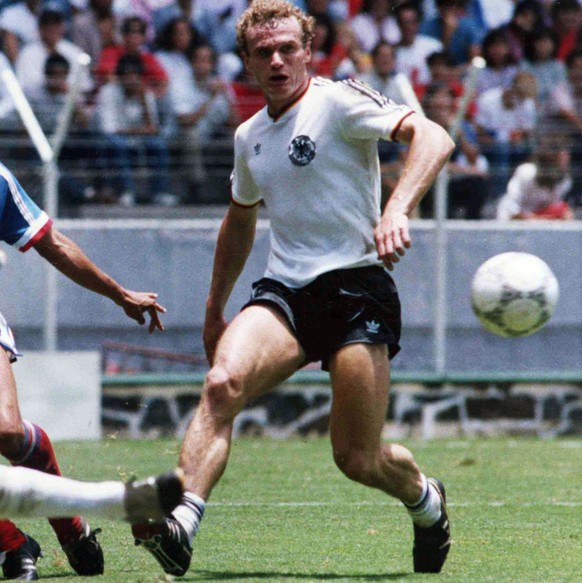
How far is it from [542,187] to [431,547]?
7.22m

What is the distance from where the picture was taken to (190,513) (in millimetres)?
4648

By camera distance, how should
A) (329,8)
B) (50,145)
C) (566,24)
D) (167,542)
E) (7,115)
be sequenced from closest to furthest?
(167,542), (50,145), (7,115), (329,8), (566,24)

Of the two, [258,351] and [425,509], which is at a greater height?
[258,351]

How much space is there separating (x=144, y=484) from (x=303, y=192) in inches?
65.1

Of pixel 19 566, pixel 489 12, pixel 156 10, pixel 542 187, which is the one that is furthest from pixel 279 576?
pixel 489 12

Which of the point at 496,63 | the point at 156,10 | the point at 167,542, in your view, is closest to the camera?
the point at 167,542

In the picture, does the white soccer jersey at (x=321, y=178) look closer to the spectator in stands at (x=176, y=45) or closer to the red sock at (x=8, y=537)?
the red sock at (x=8, y=537)

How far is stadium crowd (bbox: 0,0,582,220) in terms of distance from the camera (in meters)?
11.6

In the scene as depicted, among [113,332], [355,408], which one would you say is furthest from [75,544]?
[113,332]

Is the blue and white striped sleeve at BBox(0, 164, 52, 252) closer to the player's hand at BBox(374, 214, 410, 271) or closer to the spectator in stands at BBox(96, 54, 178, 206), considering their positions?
the player's hand at BBox(374, 214, 410, 271)

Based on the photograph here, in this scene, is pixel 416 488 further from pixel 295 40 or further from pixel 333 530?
pixel 295 40

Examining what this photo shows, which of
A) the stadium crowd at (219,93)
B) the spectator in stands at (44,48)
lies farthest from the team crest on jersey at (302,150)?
→ the spectator in stands at (44,48)

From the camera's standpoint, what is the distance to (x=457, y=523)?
6688 millimetres

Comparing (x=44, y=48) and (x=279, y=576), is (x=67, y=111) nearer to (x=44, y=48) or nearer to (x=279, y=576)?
(x=44, y=48)
